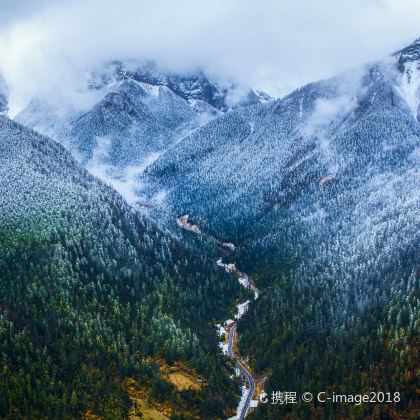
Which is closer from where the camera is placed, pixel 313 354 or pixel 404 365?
pixel 404 365

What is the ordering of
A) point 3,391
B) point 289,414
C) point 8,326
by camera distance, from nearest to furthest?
point 3,391 < point 289,414 < point 8,326

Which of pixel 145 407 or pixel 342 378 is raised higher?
pixel 342 378

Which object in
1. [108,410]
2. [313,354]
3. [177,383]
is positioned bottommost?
[108,410]

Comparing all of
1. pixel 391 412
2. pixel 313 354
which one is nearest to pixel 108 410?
pixel 313 354

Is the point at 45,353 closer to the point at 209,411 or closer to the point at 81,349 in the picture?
the point at 81,349

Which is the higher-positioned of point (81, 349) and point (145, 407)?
point (81, 349)

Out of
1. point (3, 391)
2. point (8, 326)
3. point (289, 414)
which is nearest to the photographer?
point (3, 391)

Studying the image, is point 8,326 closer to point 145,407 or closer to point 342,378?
point 145,407

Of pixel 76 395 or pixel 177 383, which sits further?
pixel 177 383

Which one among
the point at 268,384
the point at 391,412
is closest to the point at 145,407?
the point at 268,384
